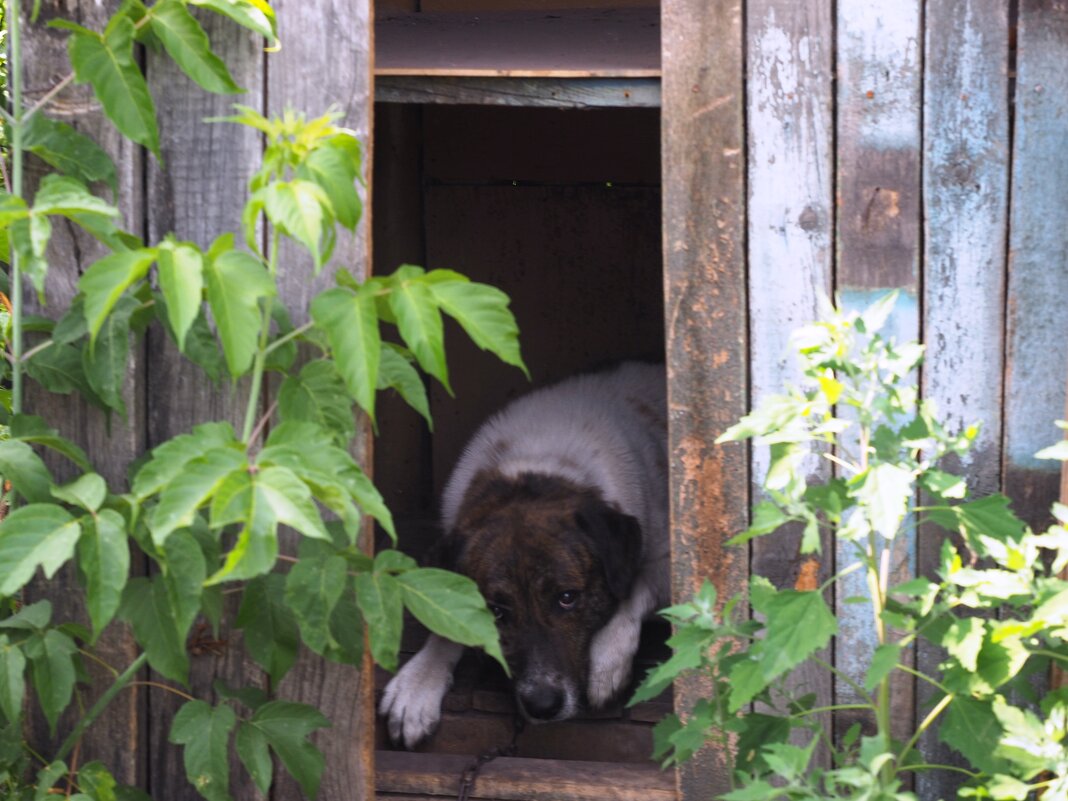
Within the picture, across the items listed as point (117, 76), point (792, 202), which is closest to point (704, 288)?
point (792, 202)

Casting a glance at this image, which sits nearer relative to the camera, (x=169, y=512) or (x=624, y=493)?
Result: (x=169, y=512)

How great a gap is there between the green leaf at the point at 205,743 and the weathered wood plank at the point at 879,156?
133 centimetres

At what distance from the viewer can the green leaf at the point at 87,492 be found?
2.41 meters

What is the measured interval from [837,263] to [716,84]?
0.48 meters

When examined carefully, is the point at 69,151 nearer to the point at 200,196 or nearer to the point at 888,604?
the point at 200,196

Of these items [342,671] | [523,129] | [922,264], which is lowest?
[342,671]

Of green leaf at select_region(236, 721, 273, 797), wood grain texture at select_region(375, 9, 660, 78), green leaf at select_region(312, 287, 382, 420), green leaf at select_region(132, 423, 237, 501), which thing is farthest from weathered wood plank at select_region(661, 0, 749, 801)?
green leaf at select_region(132, 423, 237, 501)

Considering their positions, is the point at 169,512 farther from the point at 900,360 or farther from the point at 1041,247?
the point at 1041,247

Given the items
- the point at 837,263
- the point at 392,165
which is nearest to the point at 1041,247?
the point at 837,263

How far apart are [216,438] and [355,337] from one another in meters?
0.31

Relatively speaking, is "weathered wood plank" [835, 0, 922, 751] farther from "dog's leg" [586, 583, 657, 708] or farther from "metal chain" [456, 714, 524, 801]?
"dog's leg" [586, 583, 657, 708]

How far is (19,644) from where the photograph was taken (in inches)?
102

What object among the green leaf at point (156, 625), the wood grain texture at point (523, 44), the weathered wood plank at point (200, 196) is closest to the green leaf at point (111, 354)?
the weathered wood plank at point (200, 196)

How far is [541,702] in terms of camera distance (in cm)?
375
